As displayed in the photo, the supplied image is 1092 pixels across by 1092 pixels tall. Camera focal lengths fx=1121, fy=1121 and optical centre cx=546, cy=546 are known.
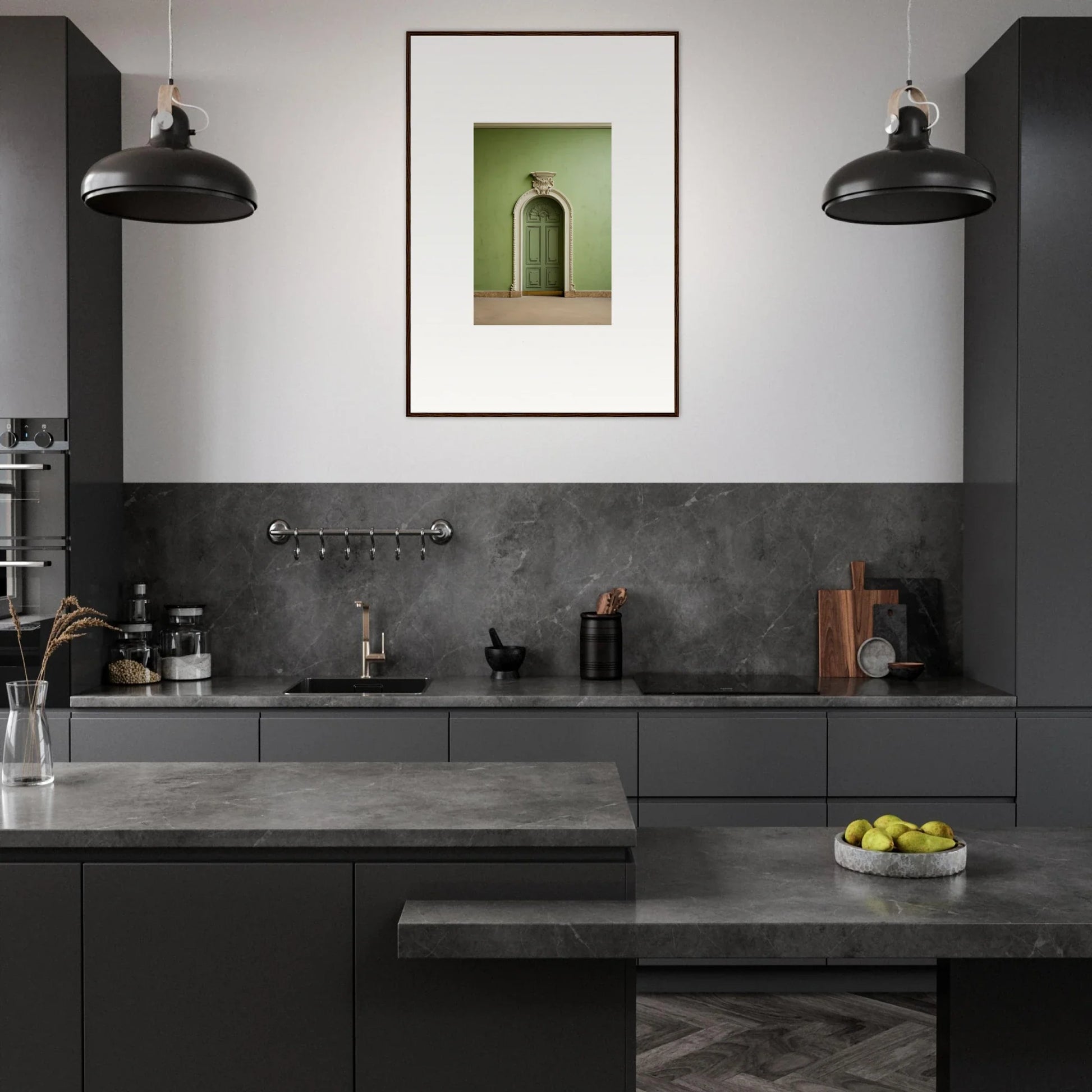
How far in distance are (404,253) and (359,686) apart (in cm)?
175

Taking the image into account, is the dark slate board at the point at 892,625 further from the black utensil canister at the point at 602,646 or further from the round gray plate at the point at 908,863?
the round gray plate at the point at 908,863

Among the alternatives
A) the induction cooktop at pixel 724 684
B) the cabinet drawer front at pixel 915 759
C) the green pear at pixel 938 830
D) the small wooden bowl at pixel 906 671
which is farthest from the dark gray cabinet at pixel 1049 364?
the green pear at pixel 938 830

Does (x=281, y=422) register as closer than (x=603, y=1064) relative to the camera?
No

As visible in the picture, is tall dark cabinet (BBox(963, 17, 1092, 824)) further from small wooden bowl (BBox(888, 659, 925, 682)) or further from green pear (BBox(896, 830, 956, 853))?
green pear (BBox(896, 830, 956, 853))

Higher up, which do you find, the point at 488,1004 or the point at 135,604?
the point at 135,604

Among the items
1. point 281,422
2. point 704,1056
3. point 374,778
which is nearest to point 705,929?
point 374,778

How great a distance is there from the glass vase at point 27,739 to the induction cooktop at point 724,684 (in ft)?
7.03

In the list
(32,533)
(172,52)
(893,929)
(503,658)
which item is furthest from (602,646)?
(172,52)

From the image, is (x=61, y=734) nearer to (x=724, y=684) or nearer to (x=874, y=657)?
(x=724, y=684)

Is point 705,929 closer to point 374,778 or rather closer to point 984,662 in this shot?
point 374,778

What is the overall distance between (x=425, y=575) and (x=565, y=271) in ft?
4.46

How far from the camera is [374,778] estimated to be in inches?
98.0

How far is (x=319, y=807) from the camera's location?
223cm

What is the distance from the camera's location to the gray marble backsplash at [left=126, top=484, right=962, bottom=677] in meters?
4.54
